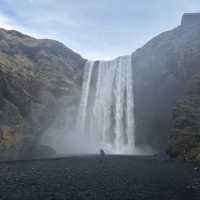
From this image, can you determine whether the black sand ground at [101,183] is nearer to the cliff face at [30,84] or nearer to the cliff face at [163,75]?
the cliff face at [30,84]

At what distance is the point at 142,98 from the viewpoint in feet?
364

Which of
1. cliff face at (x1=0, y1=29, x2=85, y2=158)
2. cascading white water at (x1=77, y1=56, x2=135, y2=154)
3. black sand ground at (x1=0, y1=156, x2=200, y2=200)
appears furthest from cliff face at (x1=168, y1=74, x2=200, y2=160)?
cliff face at (x1=0, y1=29, x2=85, y2=158)

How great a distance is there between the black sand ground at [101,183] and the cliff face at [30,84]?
31027mm

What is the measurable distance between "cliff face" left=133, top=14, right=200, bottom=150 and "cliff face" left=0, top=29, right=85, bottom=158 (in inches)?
896

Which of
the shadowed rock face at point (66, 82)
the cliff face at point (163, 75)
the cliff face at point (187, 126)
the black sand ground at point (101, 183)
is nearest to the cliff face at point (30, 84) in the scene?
the shadowed rock face at point (66, 82)

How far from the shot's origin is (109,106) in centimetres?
11381

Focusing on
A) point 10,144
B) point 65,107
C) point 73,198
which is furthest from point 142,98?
point 73,198

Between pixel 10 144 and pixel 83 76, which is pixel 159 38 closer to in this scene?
pixel 83 76

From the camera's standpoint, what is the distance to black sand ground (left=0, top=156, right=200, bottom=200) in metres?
37.3

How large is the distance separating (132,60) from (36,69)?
34048 mm

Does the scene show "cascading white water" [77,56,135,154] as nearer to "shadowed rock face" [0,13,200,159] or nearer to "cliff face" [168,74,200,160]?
"shadowed rock face" [0,13,200,159]

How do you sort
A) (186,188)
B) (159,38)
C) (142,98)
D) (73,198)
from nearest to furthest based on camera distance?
(73,198) < (186,188) < (142,98) < (159,38)

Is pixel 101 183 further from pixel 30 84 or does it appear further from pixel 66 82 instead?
pixel 66 82

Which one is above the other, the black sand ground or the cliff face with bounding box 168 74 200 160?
the cliff face with bounding box 168 74 200 160
